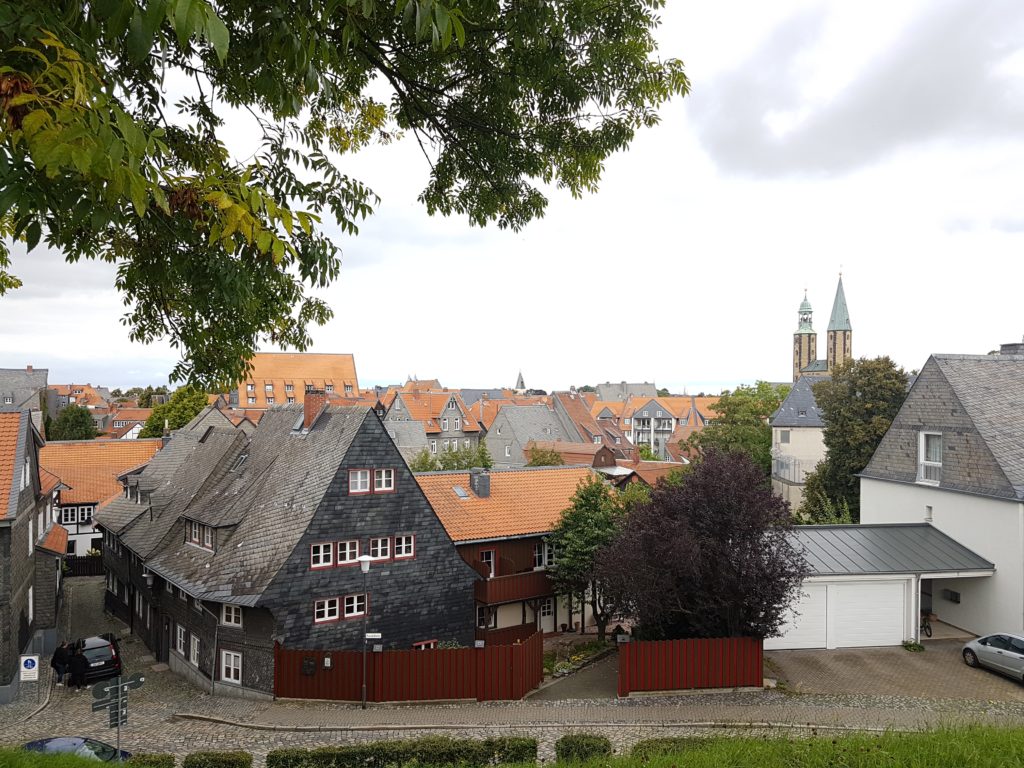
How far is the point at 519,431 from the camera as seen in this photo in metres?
73.2

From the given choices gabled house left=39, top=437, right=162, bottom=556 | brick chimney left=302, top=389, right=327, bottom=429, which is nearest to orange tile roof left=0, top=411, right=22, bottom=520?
brick chimney left=302, top=389, right=327, bottom=429

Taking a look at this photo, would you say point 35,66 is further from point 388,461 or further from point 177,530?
point 177,530

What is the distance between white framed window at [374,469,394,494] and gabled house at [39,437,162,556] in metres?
24.0

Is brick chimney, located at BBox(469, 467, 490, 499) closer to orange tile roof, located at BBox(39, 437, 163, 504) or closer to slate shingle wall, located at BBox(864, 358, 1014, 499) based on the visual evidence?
slate shingle wall, located at BBox(864, 358, 1014, 499)

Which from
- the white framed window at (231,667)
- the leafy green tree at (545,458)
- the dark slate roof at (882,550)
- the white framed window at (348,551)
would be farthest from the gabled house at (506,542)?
the leafy green tree at (545,458)

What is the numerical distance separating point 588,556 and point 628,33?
65.0 ft

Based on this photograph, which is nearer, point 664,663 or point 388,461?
point 664,663

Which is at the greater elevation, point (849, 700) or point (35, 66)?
point (35, 66)

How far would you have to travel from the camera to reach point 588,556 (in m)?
25.3

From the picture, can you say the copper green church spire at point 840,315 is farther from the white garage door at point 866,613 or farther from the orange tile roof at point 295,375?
the white garage door at point 866,613

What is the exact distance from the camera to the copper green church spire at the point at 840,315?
140m

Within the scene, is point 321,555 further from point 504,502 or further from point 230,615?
point 504,502

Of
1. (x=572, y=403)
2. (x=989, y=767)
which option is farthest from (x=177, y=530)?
(x=572, y=403)

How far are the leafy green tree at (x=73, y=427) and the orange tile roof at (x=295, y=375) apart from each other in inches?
788
